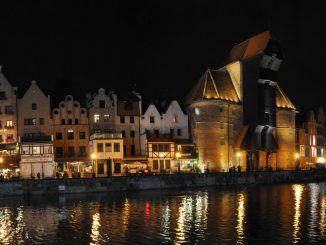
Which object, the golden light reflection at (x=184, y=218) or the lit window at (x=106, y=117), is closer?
the golden light reflection at (x=184, y=218)

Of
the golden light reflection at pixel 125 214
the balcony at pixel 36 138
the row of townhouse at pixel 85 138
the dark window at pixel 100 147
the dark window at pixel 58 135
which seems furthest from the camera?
the dark window at pixel 58 135

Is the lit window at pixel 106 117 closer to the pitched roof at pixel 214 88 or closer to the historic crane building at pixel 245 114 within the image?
the historic crane building at pixel 245 114

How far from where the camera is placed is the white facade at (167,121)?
10050cm

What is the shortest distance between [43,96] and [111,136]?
13807 mm

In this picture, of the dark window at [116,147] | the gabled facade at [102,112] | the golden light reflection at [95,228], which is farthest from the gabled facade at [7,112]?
the golden light reflection at [95,228]

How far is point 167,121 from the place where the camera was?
102 metres

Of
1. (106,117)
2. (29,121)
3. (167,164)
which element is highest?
(106,117)

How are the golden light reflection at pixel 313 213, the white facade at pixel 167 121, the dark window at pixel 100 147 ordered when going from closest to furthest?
the golden light reflection at pixel 313 213
the dark window at pixel 100 147
the white facade at pixel 167 121

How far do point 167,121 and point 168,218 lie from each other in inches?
2038

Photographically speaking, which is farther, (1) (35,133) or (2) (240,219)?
(1) (35,133)

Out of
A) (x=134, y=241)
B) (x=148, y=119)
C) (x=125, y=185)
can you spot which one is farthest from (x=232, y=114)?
(x=134, y=241)

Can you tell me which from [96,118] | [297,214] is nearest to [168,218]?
[297,214]

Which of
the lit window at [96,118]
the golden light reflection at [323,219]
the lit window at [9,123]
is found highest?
the lit window at [96,118]

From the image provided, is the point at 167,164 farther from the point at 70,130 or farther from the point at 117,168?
the point at 70,130
